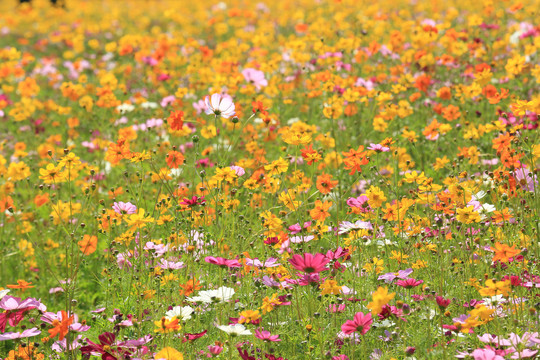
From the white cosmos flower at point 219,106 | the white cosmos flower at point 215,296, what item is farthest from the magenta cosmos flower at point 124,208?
the white cosmos flower at point 215,296

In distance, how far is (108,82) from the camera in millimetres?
4848

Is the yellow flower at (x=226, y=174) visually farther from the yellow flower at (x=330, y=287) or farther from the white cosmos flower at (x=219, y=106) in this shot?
the yellow flower at (x=330, y=287)

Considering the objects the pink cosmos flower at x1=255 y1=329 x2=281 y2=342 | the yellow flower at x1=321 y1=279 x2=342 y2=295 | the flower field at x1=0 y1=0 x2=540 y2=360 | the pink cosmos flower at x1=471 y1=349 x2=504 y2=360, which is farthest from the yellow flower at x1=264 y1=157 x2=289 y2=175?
the pink cosmos flower at x1=471 y1=349 x2=504 y2=360

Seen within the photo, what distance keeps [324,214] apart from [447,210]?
0.53 meters

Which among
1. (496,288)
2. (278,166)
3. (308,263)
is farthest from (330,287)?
(278,166)

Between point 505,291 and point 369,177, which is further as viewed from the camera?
point 369,177

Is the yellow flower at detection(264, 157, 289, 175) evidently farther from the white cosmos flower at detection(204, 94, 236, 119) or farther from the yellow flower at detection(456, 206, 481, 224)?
the yellow flower at detection(456, 206, 481, 224)

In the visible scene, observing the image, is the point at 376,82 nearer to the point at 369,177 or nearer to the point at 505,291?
the point at 369,177

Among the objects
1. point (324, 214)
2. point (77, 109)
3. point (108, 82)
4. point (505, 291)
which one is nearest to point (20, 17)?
point (77, 109)

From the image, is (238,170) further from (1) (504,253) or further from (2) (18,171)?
(2) (18,171)

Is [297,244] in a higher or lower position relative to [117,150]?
lower

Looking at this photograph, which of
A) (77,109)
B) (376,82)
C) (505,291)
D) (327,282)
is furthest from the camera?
(77,109)

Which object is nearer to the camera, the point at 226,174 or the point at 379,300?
the point at 379,300

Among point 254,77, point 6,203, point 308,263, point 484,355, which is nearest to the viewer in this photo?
point 484,355
